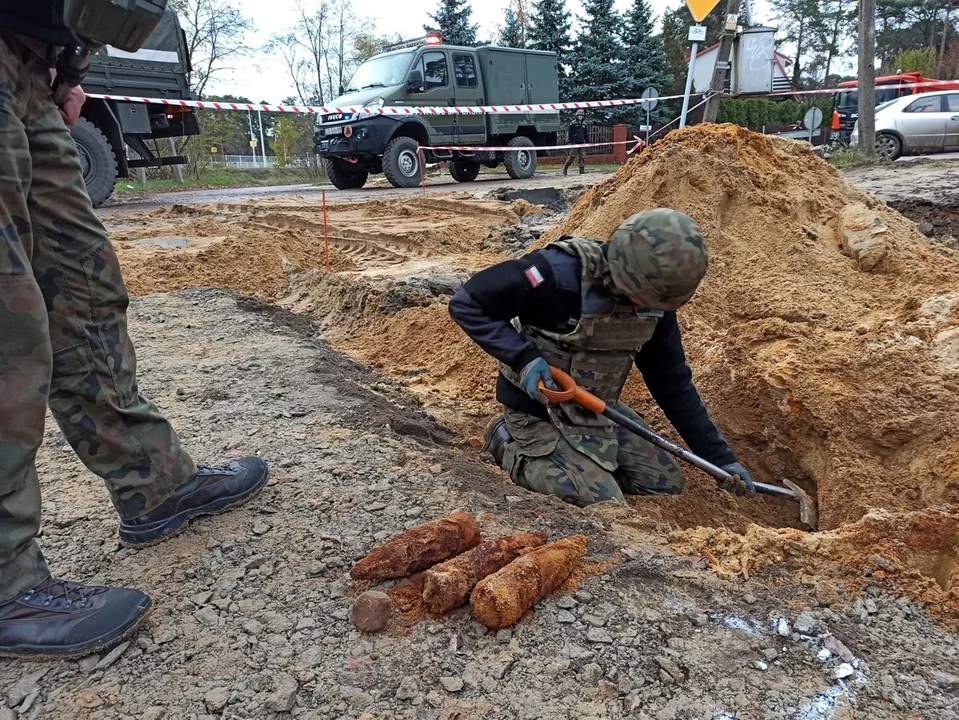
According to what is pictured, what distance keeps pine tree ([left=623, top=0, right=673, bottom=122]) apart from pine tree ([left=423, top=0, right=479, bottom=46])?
24.9 feet

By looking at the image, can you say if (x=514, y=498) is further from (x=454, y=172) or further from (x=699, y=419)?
(x=454, y=172)

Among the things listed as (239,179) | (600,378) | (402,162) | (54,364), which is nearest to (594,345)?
(600,378)

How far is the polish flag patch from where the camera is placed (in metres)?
2.58

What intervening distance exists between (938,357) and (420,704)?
2790 mm

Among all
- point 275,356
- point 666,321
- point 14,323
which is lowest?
point 275,356

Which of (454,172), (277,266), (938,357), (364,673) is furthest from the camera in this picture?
(454,172)

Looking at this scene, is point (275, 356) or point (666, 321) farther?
point (275, 356)

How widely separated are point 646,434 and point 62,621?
6.88 ft

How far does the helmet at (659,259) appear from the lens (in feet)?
7.69

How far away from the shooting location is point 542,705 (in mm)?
1441

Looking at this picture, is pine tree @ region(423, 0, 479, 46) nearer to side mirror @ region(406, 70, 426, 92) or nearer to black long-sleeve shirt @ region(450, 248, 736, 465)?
side mirror @ region(406, 70, 426, 92)

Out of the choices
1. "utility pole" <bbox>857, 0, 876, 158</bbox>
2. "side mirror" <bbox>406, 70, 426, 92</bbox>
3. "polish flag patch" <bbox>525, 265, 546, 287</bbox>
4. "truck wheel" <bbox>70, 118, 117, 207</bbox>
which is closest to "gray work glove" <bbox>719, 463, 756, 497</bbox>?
"polish flag patch" <bbox>525, 265, 546, 287</bbox>

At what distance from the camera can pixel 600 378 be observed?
9.21 feet

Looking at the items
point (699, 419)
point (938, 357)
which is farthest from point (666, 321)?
point (938, 357)
